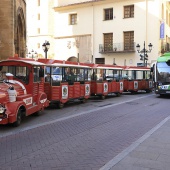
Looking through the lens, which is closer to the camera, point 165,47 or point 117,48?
point 117,48

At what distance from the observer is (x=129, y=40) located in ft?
139

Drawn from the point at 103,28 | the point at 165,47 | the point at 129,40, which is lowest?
the point at 165,47

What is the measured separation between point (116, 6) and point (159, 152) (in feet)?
128

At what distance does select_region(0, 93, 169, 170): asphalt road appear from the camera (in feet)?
20.1

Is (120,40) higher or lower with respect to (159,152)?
higher

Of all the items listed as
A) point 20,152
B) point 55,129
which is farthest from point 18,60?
point 20,152

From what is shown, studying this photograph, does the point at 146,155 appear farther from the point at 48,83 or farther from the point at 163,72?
the point at 163,72

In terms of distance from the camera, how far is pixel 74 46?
47.2 metres

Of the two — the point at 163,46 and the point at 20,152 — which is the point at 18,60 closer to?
the point at 20,152

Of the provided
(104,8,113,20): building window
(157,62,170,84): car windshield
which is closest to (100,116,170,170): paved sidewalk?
(157,62,170,84): car windshield

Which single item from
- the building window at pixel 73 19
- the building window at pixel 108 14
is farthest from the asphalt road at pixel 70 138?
the building window at pixel 73 19

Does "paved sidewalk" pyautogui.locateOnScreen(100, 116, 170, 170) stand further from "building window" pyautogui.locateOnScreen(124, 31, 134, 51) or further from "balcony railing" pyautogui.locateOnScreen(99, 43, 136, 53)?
"building window" pyautogui.locateOnScreen(124, 31, 134, 51)

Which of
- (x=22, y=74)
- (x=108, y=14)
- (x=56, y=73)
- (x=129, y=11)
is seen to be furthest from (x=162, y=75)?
(x=108, y=14)

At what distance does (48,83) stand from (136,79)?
12448 millimetres
